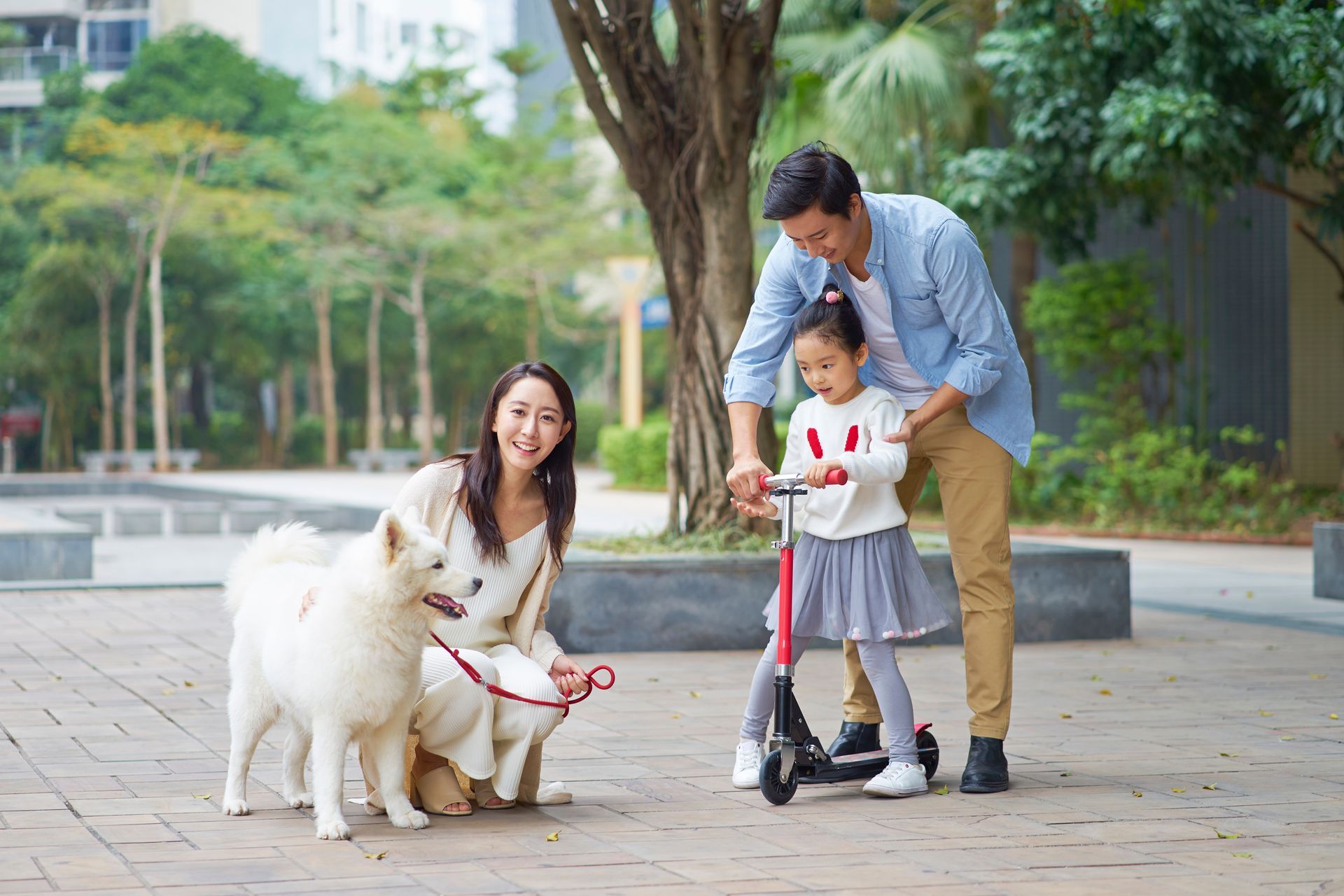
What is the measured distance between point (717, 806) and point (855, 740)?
579 millimetres

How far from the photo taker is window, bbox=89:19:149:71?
44875 mm

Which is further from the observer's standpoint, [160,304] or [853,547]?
[160,304]

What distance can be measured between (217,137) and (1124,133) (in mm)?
22678

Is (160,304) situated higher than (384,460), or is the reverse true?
(160,304)

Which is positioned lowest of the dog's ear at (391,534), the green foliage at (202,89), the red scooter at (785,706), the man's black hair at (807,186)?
the red scooter at (785,706)

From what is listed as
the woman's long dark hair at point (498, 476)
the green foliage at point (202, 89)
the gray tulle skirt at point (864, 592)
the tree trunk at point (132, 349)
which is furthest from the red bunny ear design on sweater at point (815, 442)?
the green foliage at point (202, 89)

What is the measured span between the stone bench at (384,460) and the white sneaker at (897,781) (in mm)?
30888

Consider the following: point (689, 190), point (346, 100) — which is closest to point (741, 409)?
point (689, 190)

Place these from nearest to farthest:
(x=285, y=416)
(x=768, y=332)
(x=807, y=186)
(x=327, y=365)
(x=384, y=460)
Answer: (x=807, y=186) → (x=768, y=332) → (x=327, y=365) → (x=384, y=460) → (x=285, y=416)

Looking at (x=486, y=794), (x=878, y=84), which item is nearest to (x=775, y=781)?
(x=486, y=794)

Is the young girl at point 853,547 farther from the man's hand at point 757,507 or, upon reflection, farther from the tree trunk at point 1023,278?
the tree trunk at point 1023,278

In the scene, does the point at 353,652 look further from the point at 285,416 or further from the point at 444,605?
the point at 285,416

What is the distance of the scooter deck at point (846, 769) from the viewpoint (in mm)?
4137

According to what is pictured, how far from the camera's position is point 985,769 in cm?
416
